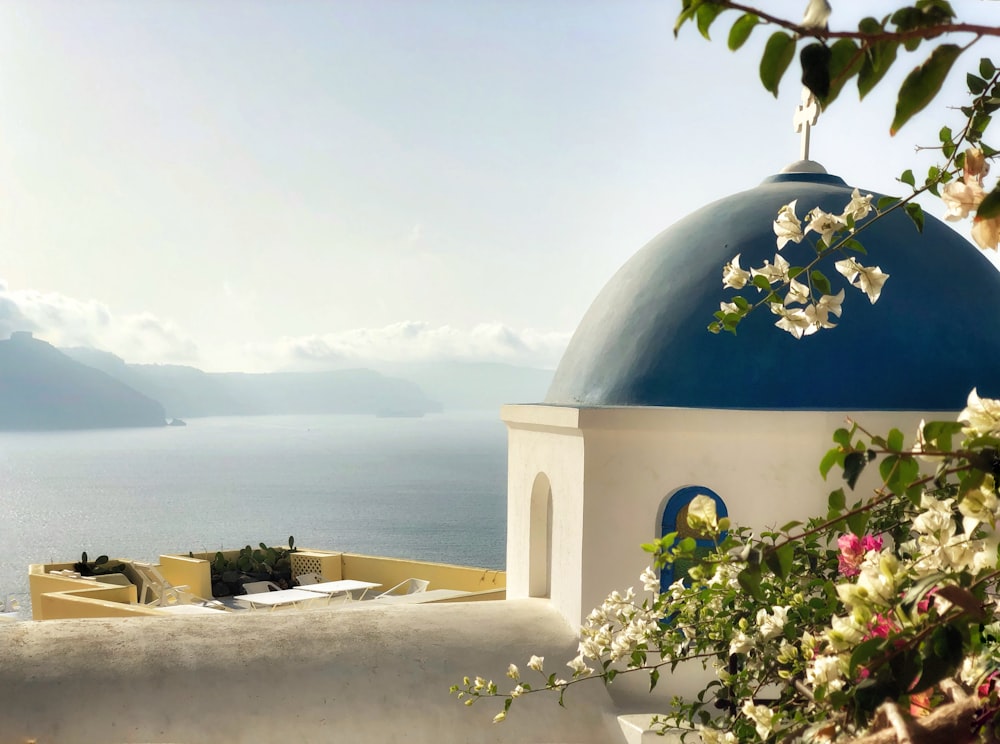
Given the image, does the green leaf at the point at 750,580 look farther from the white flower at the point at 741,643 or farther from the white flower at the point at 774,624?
the white flower at the point at 741,643

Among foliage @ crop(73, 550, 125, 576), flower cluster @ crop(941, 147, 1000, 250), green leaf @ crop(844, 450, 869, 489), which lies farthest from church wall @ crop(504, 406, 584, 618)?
foliage @ crop(73, 550, 125, 576)

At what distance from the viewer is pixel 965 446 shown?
54.1 inches

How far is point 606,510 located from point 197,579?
987cm

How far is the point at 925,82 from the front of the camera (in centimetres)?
123

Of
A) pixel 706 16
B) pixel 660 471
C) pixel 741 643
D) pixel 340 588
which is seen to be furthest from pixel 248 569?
pixel 706 16

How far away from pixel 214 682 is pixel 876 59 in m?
5.65

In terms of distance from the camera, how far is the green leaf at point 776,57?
121 cm

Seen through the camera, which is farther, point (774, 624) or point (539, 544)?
point (539, 544)

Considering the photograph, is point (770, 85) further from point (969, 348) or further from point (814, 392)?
point (969, 348)

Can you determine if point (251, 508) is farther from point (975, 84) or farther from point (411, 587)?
point (975, 84)

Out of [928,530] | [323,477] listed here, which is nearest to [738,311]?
[928,530]

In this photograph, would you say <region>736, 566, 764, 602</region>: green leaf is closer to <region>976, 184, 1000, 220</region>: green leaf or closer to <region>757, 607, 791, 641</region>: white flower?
<region>976, 184, 1000, 220</region>: green leaf

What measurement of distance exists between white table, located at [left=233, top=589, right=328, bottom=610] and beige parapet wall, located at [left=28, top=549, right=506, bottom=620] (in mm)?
1286

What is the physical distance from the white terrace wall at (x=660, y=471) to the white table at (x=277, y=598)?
7.24 metres
